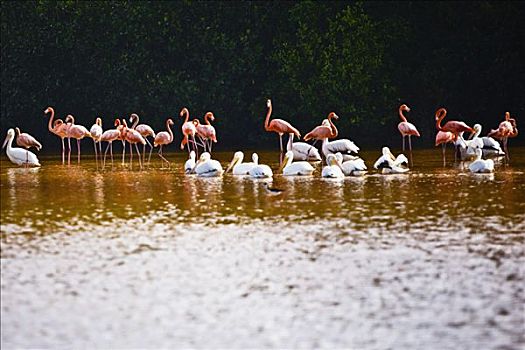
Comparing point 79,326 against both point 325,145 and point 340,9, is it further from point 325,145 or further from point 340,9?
point 340,9

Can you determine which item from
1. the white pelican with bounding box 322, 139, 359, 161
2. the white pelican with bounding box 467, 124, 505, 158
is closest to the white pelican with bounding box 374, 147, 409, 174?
the white pelican with bounding box 322, 139, 359, 161

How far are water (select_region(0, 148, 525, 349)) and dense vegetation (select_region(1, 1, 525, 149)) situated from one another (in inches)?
496

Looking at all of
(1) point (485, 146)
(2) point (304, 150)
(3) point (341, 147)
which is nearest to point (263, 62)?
(2) point (304, 150)

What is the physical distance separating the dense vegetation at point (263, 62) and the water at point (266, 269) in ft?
41.3

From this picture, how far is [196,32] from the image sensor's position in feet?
86.0

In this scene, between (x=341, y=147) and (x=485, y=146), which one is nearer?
(x=341, y=147)

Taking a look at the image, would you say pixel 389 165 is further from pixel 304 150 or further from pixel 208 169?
pixel 304 150

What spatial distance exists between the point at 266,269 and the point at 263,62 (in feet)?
65.0

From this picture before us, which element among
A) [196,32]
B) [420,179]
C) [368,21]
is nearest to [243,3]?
[196,32]

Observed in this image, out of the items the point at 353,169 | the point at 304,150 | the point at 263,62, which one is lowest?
the point at 353,169

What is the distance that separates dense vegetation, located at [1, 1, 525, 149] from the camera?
24797mm

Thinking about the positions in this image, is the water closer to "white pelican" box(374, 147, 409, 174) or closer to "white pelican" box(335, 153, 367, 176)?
"white pelican" box(335, 153, 367, 176)

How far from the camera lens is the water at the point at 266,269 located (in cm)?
579

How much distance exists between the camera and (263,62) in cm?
2698
